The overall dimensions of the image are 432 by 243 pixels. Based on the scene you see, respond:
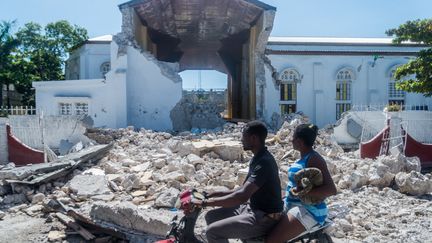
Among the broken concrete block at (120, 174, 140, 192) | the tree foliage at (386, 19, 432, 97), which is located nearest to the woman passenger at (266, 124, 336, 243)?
the broken concrete block at (120, 174, 140, 192)

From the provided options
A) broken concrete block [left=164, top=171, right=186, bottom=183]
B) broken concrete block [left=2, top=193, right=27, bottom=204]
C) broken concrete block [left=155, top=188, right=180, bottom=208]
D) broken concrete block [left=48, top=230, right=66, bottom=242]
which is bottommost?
broken concrete block [left=48, top=230, right=66, bottom=242]

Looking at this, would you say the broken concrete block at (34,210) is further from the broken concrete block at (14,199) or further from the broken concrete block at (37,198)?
the broken concrete block at (14,199)

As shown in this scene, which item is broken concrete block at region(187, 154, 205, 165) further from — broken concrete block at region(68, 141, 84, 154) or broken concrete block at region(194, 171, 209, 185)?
broken concrete block at region(68, 141, 84, 154)

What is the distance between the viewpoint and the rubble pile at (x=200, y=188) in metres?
5.27

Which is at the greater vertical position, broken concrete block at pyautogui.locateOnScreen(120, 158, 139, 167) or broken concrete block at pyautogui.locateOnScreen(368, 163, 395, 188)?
broken concrete block at pyautogui.locateOnScreen(120, 158, 139, 167)

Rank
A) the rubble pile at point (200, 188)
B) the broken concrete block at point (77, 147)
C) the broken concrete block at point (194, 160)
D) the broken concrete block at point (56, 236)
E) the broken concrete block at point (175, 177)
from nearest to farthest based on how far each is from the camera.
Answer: the broken concrete block at point (56, 236) < the rubble pile at point (200, 188) < the broken concrete block at point (175, 177) < the broken concrete block at point (194, 160) < the broken concrete block at point (77, 147)

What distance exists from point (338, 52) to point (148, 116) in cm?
1282

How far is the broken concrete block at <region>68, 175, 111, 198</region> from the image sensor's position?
21.9ft

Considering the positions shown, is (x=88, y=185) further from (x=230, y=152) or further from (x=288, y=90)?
(x=288, y=90)

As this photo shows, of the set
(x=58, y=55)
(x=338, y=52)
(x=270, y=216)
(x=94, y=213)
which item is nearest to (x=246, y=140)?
(x=270, y=216)

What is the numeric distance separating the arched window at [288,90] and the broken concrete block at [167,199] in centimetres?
1836

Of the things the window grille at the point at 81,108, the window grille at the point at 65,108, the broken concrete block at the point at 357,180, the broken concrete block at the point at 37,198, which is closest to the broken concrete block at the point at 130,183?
the broken concrete block at the point at 37,198

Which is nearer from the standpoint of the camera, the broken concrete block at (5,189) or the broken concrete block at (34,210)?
the broken concrete block at (34,210)

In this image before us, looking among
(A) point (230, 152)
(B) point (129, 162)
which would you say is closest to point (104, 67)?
(B) point (129, 162)
